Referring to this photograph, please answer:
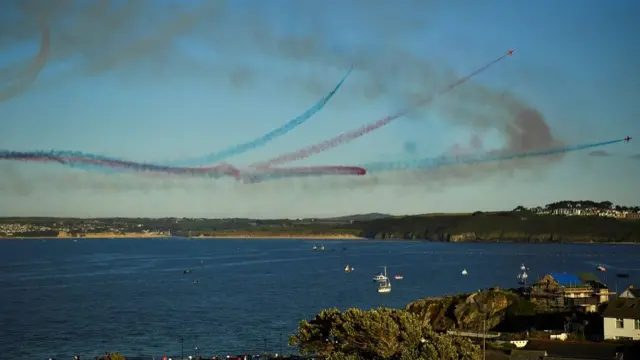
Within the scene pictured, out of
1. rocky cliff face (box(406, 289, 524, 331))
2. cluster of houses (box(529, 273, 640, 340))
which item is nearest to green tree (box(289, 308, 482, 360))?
cluster of houses (box(529, 273, 640, 340))

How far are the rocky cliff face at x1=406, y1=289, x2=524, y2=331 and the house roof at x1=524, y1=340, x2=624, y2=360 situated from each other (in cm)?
1992

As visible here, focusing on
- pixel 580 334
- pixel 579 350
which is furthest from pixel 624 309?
pixel 579 350

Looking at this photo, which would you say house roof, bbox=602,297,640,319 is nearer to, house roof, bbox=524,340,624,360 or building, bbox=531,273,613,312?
house roof, bbox=524,340,624,360

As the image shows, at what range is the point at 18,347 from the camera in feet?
206

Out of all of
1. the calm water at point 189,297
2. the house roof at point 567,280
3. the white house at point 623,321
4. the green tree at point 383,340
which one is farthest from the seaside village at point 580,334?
the calm water at point 189,297

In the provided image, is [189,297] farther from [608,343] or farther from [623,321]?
[608,343]

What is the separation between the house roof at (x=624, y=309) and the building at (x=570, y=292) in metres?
16.8

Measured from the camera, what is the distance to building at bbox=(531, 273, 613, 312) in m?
70.8

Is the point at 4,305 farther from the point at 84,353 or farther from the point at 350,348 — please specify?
the point at 350,348

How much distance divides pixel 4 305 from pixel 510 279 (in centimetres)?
7959

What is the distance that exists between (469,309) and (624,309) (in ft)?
67.3

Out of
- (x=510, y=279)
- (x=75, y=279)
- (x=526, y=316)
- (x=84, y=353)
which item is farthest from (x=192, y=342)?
(x=510, y=279)

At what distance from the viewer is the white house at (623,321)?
46.5 meters

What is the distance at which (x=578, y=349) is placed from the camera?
42.8m
